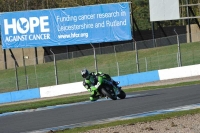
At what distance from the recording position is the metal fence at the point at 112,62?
34625 mm

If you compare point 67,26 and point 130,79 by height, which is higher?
point 67,26

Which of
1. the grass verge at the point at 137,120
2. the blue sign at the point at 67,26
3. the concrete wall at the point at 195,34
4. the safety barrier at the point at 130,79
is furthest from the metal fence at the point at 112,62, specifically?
the grass verge at the point at 137,120

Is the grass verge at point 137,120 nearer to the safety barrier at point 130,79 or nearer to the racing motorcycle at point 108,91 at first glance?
the racing motorcycle at point 108,91

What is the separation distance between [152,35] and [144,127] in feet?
110

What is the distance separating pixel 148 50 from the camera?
3950cm

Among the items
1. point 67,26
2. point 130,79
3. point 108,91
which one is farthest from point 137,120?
point 67,26

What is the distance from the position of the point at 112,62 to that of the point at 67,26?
5840 millimetres

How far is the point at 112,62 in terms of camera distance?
37906mm

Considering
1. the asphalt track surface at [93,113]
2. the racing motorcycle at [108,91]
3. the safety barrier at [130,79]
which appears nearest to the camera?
the asphalt track surface at [93,113]

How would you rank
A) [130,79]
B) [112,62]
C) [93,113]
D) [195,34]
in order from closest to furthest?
1. [93,113]
2. [130,79]
3. [112,62]
4. [195,34]

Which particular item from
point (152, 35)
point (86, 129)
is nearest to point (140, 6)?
point (152, 35)

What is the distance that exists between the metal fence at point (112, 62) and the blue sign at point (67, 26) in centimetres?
137

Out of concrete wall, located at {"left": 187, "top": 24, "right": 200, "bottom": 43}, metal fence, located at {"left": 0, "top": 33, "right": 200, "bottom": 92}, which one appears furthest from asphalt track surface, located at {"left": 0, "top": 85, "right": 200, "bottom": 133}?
concrete wall, located at {"left": 187, "top": 24, "right": 200, "bottom": 43}

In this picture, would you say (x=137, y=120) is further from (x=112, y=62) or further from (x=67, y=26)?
(x=67, y=26)
